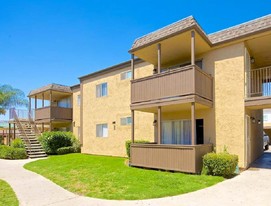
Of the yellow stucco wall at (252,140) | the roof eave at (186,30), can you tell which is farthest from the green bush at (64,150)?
the yellow stucco wall at (252,140)

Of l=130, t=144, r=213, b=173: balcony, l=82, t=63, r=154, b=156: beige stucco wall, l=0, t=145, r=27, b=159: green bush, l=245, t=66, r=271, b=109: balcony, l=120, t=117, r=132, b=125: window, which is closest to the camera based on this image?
l=130, t=144, r=213, b=173: balcony

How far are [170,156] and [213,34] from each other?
770 cm

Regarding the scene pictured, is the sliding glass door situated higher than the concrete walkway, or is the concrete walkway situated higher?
the sliding glass door

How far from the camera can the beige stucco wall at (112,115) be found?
17250 mm

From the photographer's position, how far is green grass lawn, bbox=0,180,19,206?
7.21 meters

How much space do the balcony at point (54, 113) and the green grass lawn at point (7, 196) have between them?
1504cm

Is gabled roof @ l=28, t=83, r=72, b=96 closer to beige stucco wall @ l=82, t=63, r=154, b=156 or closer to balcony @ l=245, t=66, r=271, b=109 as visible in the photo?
beige stucco wall @ l=82, t=63, r=154, b=156

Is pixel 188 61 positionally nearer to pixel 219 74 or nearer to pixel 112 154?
pixel 219 74

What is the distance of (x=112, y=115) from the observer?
19.6 metres

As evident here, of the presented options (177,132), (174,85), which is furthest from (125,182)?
(177,132)

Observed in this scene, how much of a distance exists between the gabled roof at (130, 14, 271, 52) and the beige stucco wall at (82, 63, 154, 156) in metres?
3.82

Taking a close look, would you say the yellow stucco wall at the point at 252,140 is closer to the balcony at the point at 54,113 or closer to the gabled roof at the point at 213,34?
the gabled roof at the point at 213,34

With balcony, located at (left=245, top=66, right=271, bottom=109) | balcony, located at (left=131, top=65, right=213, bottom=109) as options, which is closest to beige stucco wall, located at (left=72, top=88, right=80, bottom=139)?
balcony, located at (left=131, top=65, right=213, bottom=109)

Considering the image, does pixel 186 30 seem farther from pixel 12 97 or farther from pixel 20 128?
pixel 12 97
